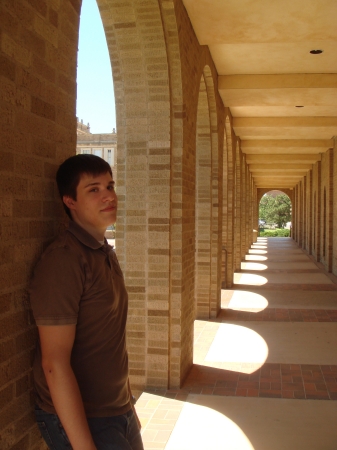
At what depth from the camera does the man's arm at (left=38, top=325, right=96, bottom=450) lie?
1.71 m

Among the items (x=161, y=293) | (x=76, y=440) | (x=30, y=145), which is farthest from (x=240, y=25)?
(x=76, y=440)

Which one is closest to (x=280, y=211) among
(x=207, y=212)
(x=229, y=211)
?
(x=229, y=211)

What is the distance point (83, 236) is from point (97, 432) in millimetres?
744

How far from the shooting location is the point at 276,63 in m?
7.86

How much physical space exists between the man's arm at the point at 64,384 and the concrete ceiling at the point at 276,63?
14.7ft

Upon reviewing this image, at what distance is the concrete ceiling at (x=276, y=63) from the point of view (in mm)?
5508

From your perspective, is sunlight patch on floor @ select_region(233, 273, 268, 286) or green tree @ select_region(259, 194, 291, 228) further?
green tree @ select_region(259, 194, 291, 228)

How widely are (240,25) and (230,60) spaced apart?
6.24 feet

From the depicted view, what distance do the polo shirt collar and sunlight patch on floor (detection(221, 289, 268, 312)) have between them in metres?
7.56

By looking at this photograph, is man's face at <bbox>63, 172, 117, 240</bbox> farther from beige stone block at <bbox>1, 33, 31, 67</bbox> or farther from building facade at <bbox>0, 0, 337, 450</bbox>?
beige stone block at <bbox>1, 33, 31, 67</bbox>

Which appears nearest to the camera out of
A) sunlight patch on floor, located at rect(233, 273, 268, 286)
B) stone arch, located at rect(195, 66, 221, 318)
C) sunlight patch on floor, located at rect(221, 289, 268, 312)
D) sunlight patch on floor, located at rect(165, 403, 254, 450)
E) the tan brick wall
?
the tan brick wall

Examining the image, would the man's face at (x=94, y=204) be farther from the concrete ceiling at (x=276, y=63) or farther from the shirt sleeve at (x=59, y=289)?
the concrete ceiling at (x=276, y=63)

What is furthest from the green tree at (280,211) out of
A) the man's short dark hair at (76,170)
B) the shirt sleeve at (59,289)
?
the shirt sleeve at (59,289)

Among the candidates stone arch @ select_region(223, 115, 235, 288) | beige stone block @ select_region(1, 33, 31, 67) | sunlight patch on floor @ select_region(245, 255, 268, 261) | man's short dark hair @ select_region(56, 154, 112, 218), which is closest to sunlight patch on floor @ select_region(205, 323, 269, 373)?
stone arch @ select_region(223, 115, 235, 288)
